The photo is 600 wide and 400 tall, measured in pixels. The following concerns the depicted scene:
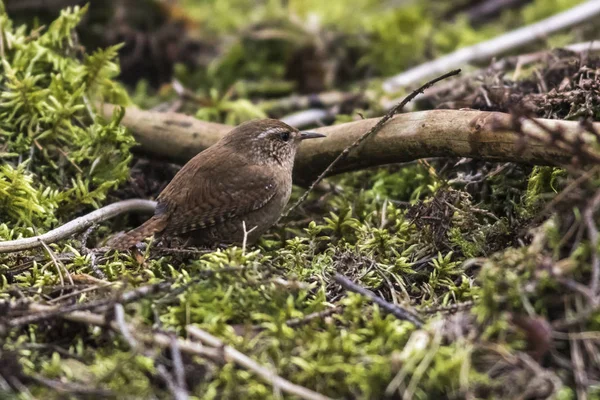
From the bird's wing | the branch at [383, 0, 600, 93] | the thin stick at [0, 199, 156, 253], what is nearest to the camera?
the thin stick at [0, 199, 156, 253]

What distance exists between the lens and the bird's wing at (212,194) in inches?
160

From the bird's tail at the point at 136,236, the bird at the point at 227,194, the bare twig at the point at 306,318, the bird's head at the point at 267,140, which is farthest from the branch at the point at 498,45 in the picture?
the bare twig at the point at 306,318

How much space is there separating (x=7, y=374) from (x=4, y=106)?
2478 mm

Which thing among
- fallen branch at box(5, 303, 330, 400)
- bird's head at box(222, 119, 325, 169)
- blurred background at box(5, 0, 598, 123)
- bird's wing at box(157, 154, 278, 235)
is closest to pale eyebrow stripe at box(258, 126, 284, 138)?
bird's head at box(222, 119, 325, 169)

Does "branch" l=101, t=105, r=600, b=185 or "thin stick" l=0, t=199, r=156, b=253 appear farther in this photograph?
"thin stick" l=0, t=199, r=156, b=253

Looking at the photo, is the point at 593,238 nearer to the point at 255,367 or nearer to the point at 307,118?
the point at 255,367

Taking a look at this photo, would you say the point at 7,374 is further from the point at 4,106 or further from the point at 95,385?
the point at 4,106

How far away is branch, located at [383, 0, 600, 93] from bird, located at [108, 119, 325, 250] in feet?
7.16

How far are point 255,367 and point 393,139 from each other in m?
1.92

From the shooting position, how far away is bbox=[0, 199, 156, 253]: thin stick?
3631 mm

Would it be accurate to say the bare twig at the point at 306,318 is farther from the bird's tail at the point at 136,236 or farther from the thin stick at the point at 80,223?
the thin stick at the point at 80,223

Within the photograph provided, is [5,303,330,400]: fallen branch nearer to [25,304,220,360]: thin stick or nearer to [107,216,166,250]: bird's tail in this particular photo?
[25,304,220,360]: thin stick

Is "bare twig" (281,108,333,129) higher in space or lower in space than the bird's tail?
lower

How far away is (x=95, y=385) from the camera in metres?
2.53
